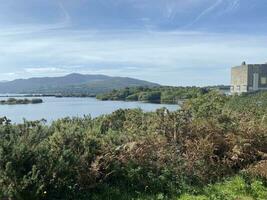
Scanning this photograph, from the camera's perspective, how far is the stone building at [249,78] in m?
61.8

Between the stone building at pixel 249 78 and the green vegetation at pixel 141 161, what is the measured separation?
178ft

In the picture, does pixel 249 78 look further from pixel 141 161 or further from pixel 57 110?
pixel 141 161

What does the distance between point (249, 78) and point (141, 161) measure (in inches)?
2280

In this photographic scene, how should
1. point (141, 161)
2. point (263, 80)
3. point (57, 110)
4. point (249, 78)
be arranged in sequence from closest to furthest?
point (141, 161), point (57, 110), point (249, 78), point (263, 80)

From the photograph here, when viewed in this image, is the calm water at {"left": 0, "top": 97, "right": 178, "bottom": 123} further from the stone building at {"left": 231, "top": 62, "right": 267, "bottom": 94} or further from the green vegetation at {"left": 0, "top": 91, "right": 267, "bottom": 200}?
the stone building at {"left": 231, "top": 62, "right": 267, "bottom": 94}

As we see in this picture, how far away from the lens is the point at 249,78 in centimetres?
6247

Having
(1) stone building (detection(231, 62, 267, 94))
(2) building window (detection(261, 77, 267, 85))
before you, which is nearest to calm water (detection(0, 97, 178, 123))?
(1) stone building (detection(231, 62, 267, 94))

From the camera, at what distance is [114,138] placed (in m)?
7.76

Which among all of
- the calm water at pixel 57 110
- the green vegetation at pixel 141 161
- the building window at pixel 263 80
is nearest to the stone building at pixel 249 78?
the building window at pixel 263 80

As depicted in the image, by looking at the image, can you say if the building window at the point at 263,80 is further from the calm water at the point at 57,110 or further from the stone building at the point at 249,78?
the calm water at the point at 57,110

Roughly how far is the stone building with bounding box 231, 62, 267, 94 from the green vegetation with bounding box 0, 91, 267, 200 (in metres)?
54.2

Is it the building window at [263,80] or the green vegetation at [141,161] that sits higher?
the building window at [263,80]

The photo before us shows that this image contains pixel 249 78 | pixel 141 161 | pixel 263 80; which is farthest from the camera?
pixel 263 80

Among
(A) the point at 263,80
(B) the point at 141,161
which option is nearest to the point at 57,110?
(B) the point at 141,161
